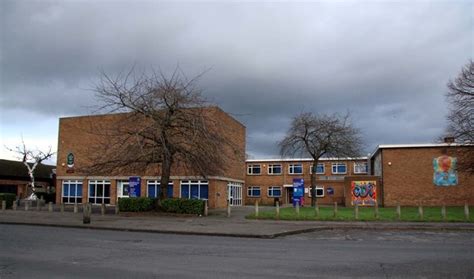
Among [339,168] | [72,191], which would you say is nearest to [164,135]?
[72,191]

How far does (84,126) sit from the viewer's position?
47594mm

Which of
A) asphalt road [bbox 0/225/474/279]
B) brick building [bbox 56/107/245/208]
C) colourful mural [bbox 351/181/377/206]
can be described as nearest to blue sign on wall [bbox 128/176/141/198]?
brick building [bbox 56/107/245/208]

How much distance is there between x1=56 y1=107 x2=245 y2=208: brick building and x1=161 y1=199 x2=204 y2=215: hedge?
11.0m

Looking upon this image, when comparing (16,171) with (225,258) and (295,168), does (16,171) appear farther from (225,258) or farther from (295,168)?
(225,258)

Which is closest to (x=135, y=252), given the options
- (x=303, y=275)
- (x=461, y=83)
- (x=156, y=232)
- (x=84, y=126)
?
(x=303, y=275)

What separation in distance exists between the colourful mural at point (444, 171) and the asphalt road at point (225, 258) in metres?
26.2

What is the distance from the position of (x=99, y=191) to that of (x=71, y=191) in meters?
3.36

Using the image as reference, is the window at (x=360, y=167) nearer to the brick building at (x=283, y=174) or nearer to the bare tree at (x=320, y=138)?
the brick building at (x=283, y=174)

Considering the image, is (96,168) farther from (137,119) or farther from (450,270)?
(450,270)

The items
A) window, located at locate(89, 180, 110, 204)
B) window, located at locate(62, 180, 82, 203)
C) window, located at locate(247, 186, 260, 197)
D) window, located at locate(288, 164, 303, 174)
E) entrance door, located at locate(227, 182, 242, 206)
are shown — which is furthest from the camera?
window, located at locate(247, 186, 260, 197)

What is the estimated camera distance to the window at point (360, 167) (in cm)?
6244

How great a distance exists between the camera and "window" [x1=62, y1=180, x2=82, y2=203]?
1843 inches

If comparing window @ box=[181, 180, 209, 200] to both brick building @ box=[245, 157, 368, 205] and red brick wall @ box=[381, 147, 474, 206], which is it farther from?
brick building @ box=[245, 157, 368, 205]

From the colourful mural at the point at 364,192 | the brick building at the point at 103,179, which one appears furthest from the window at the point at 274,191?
the colourful mural at the point at 364,192
